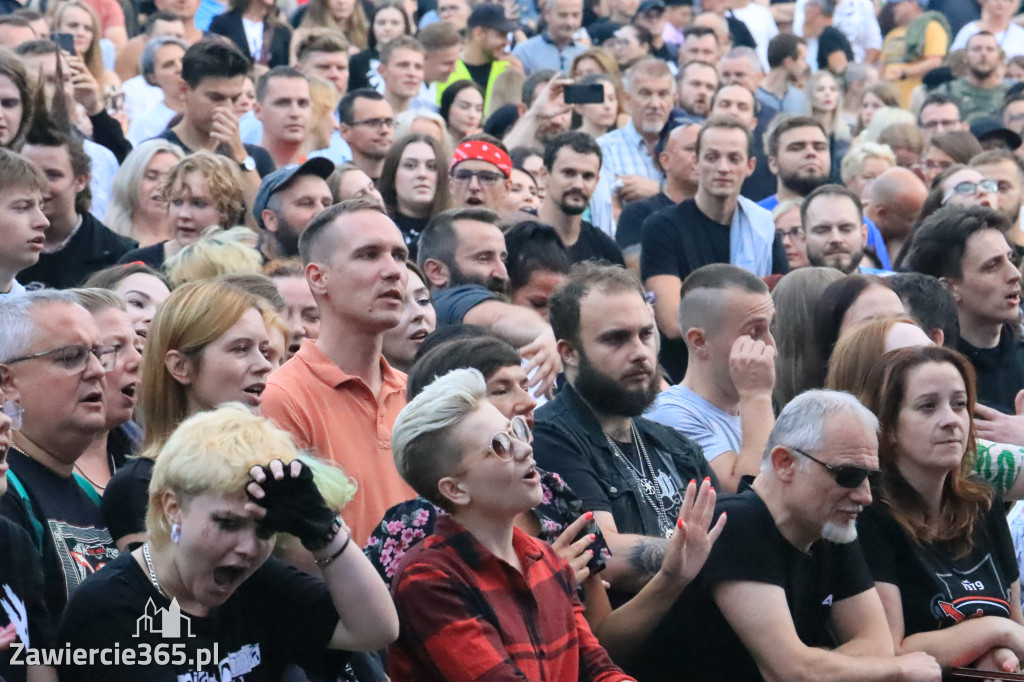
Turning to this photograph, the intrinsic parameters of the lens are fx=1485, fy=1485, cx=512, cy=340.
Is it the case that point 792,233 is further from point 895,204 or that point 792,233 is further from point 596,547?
point 596,547

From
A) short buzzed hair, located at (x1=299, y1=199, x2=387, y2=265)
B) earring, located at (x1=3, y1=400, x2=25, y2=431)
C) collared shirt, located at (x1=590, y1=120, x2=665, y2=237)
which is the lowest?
collared shirt, located at (x1=590, y1=120, x2=665, y2=237)

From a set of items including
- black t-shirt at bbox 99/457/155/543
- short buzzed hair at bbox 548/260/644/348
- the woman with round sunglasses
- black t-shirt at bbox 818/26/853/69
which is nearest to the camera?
black t-shirt at bbox 99/457/155/543

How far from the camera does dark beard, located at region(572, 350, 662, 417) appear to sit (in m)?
4.82

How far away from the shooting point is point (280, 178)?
6805 millimetres

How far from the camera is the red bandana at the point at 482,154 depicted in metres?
7.95

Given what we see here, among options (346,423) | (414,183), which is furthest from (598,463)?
(414,183)

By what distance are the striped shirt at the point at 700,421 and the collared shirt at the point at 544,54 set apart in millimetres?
7773

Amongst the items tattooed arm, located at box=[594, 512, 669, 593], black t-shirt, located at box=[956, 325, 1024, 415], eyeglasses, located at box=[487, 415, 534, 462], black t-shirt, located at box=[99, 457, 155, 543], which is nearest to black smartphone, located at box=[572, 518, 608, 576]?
tattooed arm, located at box=[594, 512, 669, 593]

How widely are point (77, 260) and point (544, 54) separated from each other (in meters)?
7.09

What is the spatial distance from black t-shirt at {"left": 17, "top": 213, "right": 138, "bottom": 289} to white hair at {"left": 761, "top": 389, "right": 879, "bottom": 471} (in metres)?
3.53

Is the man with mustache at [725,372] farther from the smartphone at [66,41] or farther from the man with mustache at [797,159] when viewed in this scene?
the smartphone at [66,41]

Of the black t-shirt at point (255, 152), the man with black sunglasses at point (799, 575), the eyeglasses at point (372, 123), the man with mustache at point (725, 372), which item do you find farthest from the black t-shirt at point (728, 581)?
the eyeglasses at point (372, 123)

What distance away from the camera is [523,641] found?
3.57 m

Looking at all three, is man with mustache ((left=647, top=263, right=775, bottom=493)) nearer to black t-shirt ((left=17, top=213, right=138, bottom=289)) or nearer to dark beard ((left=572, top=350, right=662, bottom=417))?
dark beard ((left=572, top=350, right=662, bottom=417))
